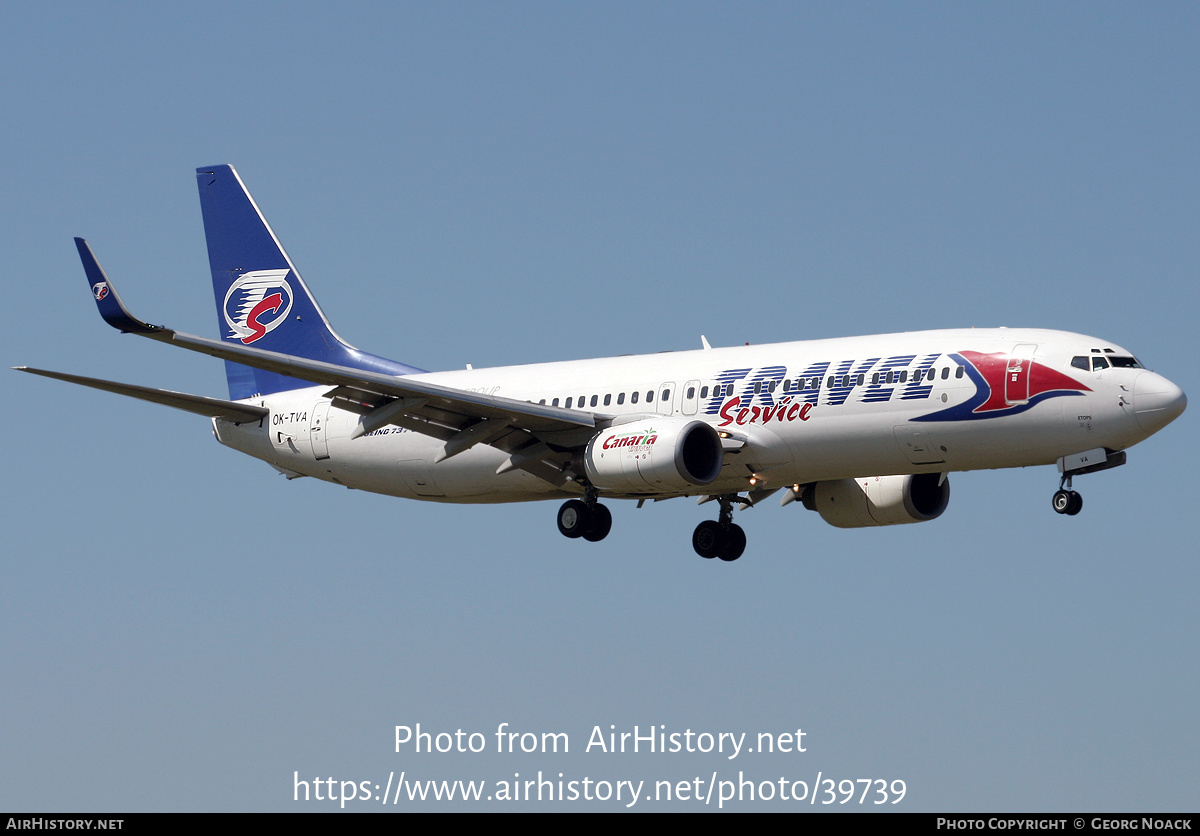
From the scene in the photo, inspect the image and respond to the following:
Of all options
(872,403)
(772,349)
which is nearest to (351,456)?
(772,349)

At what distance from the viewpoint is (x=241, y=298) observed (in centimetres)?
5181

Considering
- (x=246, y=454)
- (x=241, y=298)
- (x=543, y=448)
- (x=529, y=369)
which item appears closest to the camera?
(x=543, y=448)

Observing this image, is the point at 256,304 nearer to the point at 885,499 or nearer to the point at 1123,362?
the point at 885,499

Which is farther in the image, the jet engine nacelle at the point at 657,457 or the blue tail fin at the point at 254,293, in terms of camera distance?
the blue tail fin at the point at 254,293

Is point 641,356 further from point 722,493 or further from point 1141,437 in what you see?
point 1141,437

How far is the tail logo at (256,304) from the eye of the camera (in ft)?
168

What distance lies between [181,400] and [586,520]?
11291 millimetres

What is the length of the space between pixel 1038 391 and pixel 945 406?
78.9 inches

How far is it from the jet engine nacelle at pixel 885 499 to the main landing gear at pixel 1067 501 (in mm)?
6479

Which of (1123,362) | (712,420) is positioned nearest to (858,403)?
(712,420)

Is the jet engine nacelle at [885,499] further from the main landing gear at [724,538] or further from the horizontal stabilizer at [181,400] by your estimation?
the horizontal stabilizer at [181,400]

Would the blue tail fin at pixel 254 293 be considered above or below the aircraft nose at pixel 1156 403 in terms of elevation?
above

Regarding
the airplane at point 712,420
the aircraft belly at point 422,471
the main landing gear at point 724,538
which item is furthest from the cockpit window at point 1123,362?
the aircraft belly at point 422,471

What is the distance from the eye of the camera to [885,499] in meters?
44.0
